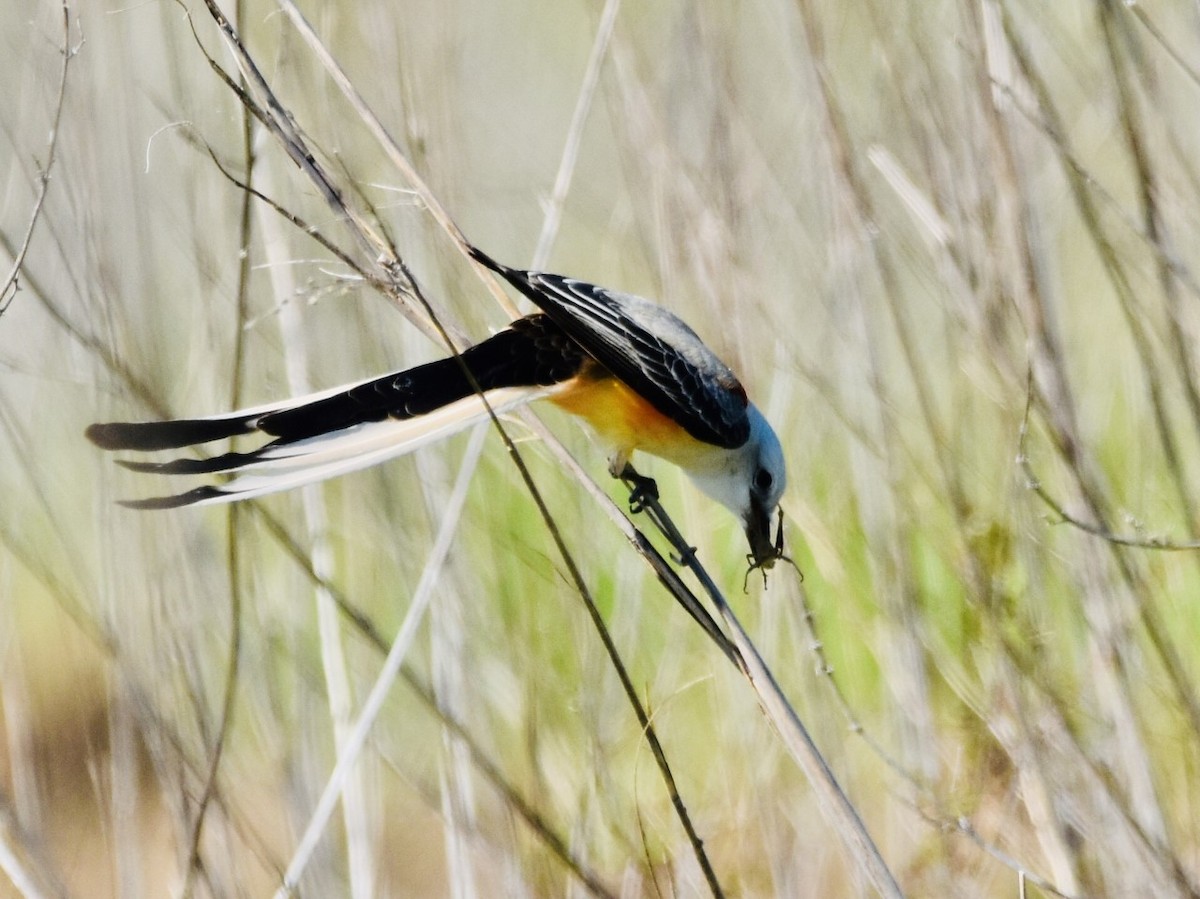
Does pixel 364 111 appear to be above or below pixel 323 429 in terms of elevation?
above

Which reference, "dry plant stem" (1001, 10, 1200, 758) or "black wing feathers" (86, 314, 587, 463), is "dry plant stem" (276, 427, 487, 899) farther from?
"dry plant stem" (1001, 10, 1200, 758)

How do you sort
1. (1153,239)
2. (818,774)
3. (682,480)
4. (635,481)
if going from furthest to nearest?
(682,480)
(635,481)
(1153,239)
(818,774)

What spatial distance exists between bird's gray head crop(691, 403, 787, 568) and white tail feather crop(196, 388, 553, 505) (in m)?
0.53

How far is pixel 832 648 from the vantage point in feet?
10.3

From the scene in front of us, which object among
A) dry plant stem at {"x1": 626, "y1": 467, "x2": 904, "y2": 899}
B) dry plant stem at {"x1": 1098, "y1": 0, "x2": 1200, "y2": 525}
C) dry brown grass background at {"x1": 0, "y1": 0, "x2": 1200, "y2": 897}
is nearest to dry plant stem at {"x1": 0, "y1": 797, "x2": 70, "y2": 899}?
dry brown grass background at {"x1": 0, "y1": 0, "x2": 1200, "y2": 897}

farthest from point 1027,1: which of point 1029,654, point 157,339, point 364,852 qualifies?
point 364,852

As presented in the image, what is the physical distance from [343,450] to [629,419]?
71cm

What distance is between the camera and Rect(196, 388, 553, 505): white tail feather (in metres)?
1.62

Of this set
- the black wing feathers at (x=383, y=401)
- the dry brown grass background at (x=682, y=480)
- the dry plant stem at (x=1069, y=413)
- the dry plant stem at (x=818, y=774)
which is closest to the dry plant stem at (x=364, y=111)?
the dry brown grass background at (x=682, y=480)

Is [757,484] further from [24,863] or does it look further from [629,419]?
[24,863]

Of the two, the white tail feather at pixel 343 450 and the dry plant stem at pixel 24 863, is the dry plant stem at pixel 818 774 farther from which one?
the dry plant stem at pixel 24 863

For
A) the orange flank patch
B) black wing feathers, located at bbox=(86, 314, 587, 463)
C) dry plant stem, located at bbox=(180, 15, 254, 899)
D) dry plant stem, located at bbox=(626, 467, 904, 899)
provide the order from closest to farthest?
dry plant stem, located at bbox=(626, 467, 904, 899) < dry plant stem, located at bbox=(180, 15, 254, 899) < black wing feathers, located at bbox=(86, 314, 587, 463) < the orange flank patch

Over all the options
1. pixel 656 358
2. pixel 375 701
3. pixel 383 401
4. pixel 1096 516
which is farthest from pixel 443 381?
pixel 1096 516

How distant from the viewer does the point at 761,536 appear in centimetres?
216
